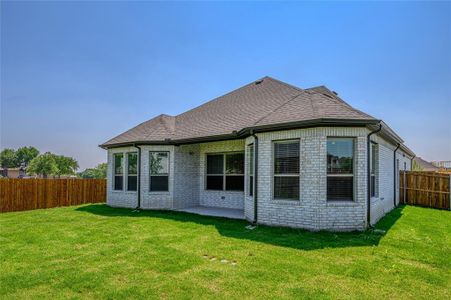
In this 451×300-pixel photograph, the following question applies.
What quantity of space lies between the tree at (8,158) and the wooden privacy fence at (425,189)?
10359 cm

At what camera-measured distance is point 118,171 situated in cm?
1251

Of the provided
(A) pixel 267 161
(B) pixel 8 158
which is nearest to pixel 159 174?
(A) pixel 267 161

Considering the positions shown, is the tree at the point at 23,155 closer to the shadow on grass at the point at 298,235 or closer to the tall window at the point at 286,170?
the shadow on grass at the point at 298,235

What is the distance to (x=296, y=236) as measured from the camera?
21.2ft

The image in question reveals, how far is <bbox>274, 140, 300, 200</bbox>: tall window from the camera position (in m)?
7.43

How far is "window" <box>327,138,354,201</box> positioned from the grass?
1.09 m

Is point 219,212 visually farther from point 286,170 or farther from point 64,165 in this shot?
point 64,165

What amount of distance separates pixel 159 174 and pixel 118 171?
2521 mm

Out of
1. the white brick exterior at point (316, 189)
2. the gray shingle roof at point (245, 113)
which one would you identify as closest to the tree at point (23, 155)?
the gray shingle roof at point (245, 113)

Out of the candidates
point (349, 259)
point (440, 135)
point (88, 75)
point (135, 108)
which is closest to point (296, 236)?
point (349, 259)

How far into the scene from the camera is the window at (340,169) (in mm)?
7086

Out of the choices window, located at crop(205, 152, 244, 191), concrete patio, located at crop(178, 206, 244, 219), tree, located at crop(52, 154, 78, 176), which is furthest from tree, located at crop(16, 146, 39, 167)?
concrete patio, located at crop(178, 206, 244, 219)

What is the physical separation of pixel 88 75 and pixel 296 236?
490 inches

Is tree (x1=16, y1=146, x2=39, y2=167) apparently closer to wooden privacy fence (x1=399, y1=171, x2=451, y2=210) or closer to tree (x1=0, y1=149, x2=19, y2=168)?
tree (x1=0, y1=149, x2=19, y2=168)
